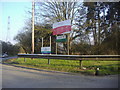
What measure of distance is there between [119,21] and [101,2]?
18.2ft

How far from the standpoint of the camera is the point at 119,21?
2097 centimetres

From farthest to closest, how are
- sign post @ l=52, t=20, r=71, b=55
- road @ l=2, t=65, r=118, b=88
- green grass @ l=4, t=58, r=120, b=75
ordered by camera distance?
sign post @ l=52, t=20, r=71, b=55, green grass @ l=4, t=58, r=120, b=75, road @ l=2, t=65, r=118, b=88

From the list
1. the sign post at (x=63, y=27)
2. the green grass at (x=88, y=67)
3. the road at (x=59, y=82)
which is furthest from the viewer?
the sign post at (x=63, y=27)

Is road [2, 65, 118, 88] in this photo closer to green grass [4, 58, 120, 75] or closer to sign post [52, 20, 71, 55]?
green grass [4, 58, 120, 75]

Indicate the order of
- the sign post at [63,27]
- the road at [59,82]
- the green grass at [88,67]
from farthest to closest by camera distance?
the sign post at [63,27], the green grass at [88,67], the road at [59,82]

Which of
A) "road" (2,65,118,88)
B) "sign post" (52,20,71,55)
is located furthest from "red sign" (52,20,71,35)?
"road" (2,65,118,88)

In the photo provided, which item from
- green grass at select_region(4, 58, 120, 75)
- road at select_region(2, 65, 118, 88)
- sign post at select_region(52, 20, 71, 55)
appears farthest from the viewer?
sign post at select_region(52, 20, 71, 55)

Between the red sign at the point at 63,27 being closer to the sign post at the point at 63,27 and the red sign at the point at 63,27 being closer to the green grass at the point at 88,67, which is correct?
the sign post at the point at 63,27

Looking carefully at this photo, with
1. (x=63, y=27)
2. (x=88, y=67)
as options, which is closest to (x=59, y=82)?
(x=88, y=67)

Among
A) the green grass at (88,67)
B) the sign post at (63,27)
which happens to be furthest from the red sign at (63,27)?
the green grass at (88,67)

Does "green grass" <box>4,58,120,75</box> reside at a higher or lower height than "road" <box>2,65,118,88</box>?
higher

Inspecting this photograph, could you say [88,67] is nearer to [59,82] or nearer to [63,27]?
[59,82]

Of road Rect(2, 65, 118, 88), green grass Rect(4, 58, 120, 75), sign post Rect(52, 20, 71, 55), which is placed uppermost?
sign post Rect(52, 20, 71, 55)

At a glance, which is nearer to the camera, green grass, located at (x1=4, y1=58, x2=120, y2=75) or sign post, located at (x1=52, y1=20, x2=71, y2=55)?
green grass, located at (x1=4, y1=58, x2=120, y2=75)
